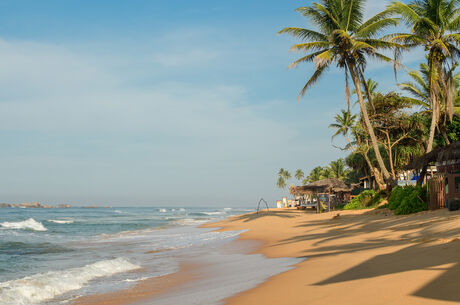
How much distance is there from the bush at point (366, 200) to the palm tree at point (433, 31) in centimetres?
382

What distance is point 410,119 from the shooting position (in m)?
27.9

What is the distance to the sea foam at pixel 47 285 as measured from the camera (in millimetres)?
7059

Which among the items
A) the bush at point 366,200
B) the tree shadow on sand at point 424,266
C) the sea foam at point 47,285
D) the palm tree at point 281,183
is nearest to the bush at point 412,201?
the bush at point 366,200

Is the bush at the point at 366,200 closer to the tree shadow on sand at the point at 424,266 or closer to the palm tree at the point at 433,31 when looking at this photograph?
the palm tree at the point at 433,31

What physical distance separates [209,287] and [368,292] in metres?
2.99

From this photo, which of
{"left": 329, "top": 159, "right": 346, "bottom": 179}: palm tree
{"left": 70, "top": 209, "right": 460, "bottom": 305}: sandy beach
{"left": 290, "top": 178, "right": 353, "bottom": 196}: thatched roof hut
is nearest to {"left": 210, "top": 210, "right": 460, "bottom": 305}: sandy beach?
{"left": 70, "top": 209, "right": 460, "bottom": 305}: sandy beach

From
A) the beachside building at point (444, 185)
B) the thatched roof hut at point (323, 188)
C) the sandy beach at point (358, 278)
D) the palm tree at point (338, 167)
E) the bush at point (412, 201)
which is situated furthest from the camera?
the palm tree at point (338, 167)

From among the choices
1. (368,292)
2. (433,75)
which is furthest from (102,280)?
(433,75)

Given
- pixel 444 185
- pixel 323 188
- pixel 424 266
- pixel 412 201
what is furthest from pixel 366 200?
pixel 424 266

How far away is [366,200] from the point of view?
21984 millimetres

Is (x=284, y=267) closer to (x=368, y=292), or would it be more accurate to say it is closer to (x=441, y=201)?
(x=368, y=292)

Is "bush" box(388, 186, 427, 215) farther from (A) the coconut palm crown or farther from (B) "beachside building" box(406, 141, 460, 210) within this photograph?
(A) the coconut palm crown

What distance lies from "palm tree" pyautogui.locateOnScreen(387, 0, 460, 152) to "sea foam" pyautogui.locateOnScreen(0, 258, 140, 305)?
687 inches

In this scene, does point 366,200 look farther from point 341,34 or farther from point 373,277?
point 373,277
